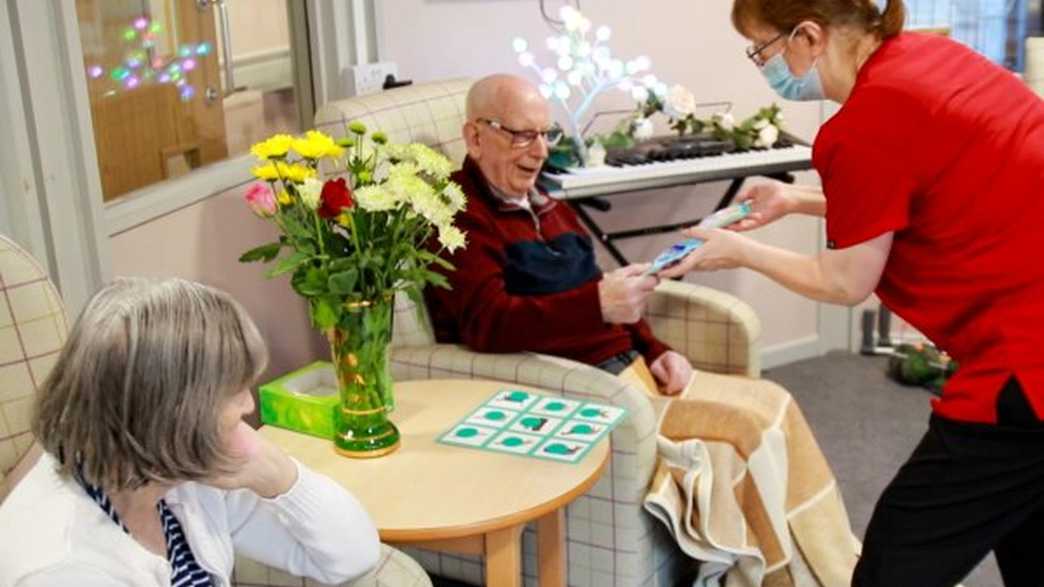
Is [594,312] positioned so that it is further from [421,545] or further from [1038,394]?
[1038,394]

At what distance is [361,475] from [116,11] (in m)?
1.09

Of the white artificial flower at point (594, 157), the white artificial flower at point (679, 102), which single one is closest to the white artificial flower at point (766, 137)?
the white artificial flower at point (679, 102)

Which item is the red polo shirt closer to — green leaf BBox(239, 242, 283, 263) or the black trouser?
the black trouser

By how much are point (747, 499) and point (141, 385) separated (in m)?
1.36

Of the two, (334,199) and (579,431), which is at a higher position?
(334,199)

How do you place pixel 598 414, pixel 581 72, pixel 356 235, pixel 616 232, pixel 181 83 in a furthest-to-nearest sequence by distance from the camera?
pixel 616 232 → pixel 581 72 → pixel 181 83 → pixel 598 414 → pixel 356 235

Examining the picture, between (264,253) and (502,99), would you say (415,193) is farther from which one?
(502,99)

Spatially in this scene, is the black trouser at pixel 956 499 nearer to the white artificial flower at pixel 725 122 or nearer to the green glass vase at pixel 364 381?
the green glass vase at pixel 364 381

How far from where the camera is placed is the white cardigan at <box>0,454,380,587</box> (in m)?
1.24

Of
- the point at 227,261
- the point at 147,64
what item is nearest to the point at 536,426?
the point at 227,261

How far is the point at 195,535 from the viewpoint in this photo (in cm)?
145

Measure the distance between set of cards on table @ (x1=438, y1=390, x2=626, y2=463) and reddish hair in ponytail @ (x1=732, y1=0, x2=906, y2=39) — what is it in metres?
0.69

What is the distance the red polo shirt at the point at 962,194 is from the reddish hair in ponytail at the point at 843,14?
0.27 ft

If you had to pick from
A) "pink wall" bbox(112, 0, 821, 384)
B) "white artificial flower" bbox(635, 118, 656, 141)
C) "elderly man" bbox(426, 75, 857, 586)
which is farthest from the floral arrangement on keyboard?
"elderly man" bbox(426, 75, 857, 586)
